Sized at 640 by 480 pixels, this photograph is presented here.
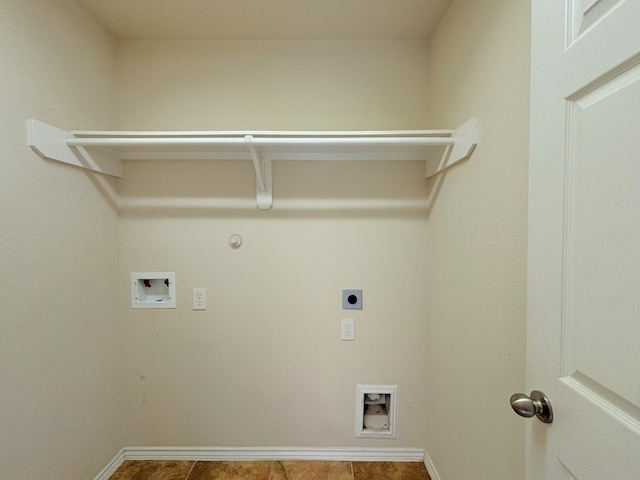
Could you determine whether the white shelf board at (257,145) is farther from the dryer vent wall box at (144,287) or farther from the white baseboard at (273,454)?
the white baseboard at (273,454)

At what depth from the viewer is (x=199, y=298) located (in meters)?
1.57

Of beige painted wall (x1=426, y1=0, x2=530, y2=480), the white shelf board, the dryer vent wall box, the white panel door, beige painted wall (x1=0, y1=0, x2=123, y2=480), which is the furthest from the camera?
the dryer vent wall box

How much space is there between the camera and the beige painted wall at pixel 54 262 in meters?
1.01

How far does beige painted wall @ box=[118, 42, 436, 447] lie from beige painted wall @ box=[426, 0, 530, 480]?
0.81 feet

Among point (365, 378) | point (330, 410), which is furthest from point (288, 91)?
point (330, 410)

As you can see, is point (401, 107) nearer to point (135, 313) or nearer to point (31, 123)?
point (31, 123)

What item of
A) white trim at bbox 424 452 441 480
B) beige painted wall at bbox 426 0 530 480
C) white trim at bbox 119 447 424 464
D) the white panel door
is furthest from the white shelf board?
white trim at bbox 424 452 441 480

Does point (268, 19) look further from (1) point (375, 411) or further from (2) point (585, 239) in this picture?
(1) point (375, 411)

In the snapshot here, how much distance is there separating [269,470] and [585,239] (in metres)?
1.84

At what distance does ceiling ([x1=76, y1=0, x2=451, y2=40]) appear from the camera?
1.26 m

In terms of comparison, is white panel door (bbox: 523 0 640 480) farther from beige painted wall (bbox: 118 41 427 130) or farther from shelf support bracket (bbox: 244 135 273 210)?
shelf support bracket (bbox: 244 135 273 210)

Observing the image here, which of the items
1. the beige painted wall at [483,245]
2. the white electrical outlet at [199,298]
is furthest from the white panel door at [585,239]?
the white electrical outlet at [199,298]

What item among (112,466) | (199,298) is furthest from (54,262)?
(112,466)

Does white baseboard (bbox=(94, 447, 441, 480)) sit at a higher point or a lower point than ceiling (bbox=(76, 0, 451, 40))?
lower
